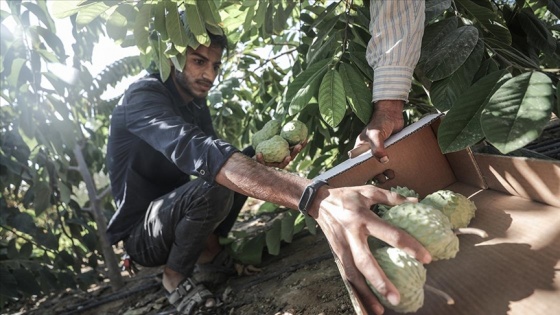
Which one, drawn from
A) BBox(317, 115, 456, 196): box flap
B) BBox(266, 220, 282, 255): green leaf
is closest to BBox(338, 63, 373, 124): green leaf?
BBox(317, 115, 456, 196): box flap

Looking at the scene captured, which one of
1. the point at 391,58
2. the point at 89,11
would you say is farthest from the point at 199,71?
the point at 391,58

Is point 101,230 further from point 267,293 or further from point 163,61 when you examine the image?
point 163,61

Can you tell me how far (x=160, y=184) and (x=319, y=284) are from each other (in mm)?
1232

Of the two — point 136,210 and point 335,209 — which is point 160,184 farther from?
point 335,209

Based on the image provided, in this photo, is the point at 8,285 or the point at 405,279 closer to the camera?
the point at 405,279

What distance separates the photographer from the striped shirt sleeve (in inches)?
52.1

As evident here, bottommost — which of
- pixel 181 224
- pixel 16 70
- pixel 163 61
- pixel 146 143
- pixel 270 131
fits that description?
pixel 181 224

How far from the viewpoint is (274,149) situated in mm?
1786

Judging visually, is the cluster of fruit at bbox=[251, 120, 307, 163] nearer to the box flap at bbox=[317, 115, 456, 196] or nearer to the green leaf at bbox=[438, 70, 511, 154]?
the box flap at bbox=[317, 115, 456, 196]

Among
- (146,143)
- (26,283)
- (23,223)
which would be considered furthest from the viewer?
(23,223)

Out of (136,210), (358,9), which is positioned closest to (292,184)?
(358,9)

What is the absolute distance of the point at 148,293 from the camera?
2635 mm

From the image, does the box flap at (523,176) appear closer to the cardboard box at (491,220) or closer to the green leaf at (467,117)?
the cardboard box at (491,220)

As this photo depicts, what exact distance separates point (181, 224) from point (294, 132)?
0.84 meters
